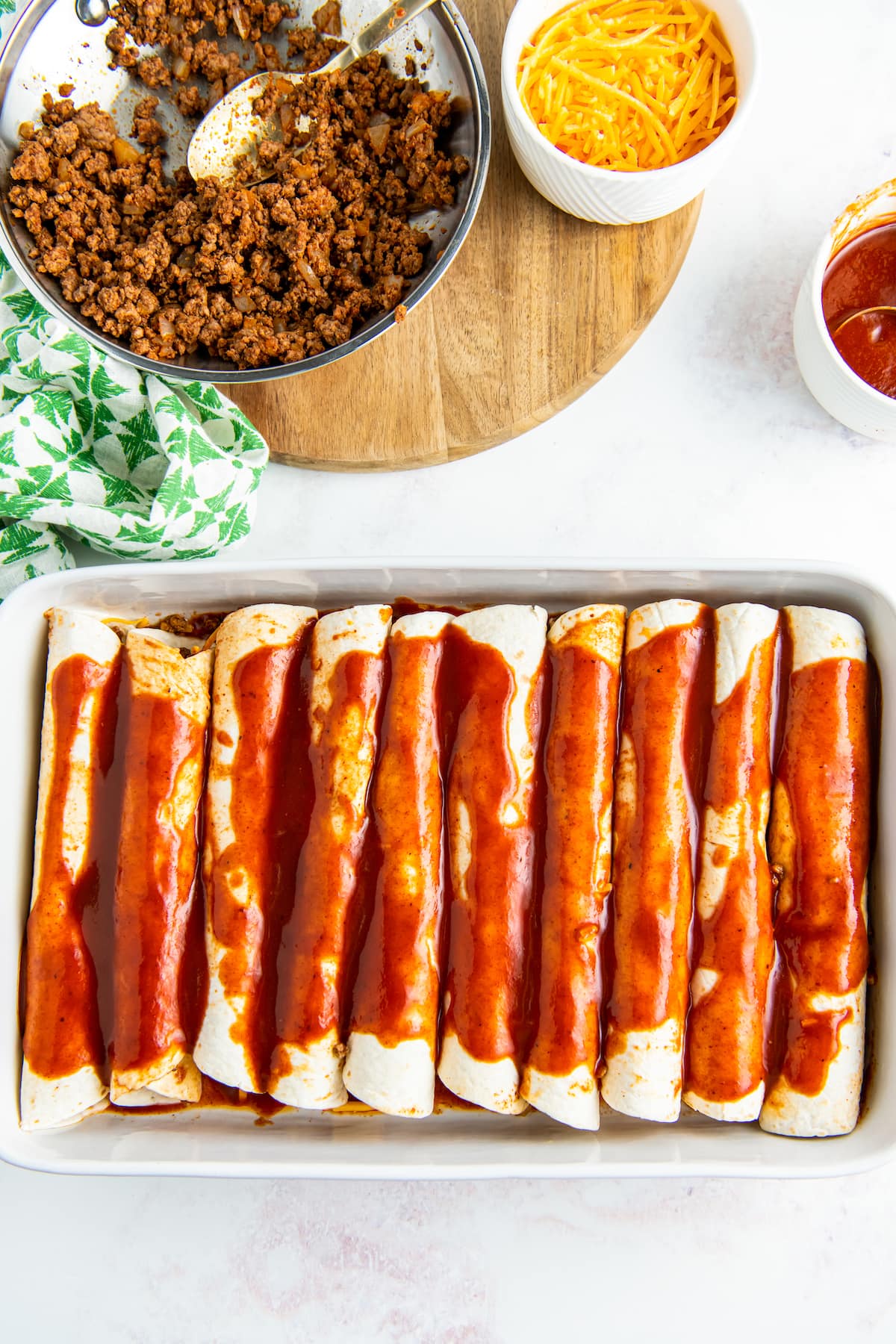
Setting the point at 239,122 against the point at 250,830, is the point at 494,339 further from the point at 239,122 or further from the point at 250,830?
the point at 250,830

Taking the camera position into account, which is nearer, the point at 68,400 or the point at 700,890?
the point at 700,890

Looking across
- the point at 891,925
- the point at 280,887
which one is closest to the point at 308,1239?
the point at 280,887

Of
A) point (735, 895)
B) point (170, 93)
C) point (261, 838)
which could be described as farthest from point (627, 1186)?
point (170, 93)

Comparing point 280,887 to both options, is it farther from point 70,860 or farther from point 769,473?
point 769,473

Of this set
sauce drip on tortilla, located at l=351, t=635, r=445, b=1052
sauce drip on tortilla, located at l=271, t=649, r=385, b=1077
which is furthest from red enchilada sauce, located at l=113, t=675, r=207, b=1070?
sauce drip on tortilla, located at l=351, t=635, r=445, b=1052

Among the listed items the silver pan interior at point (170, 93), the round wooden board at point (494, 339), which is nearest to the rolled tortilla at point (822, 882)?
the round wooden board at point (494, 339)

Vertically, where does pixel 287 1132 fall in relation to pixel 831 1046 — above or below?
below

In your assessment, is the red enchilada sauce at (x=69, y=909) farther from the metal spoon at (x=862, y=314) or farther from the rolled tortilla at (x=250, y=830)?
the metal spoon at (x=862, y=314)
